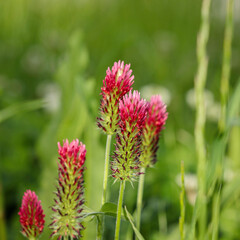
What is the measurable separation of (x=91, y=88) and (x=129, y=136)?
2.85ft

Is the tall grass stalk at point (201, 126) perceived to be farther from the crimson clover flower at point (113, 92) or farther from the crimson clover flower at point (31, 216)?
the crimson clover flower at point (31, 216)

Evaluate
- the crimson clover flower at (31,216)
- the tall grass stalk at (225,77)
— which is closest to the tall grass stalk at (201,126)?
the tall grass stalk at (225,77)

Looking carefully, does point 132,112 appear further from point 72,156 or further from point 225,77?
point 225,77

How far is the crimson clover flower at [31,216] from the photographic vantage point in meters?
0.86

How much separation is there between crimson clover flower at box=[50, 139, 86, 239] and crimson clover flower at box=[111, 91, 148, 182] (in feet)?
0.24

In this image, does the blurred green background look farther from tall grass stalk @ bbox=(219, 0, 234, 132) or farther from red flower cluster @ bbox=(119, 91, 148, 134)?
red flower cluster @ bbox=(119, 91, 148, 134)

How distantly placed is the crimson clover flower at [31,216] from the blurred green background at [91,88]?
1.13 ft

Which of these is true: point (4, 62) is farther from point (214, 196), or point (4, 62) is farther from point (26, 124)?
point (214, 196)

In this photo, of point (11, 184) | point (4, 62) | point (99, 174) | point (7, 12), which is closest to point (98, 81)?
point (99, 174)

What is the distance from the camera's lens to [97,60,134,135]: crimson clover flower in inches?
33.0

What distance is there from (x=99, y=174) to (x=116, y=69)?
807 millimetres

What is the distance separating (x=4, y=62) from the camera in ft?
13.2

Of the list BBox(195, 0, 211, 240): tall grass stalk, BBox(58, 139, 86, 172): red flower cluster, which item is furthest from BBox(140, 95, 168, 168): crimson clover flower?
BBox(58, 139, 86, 172): red flower cluster

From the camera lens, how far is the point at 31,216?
863 millimetres
